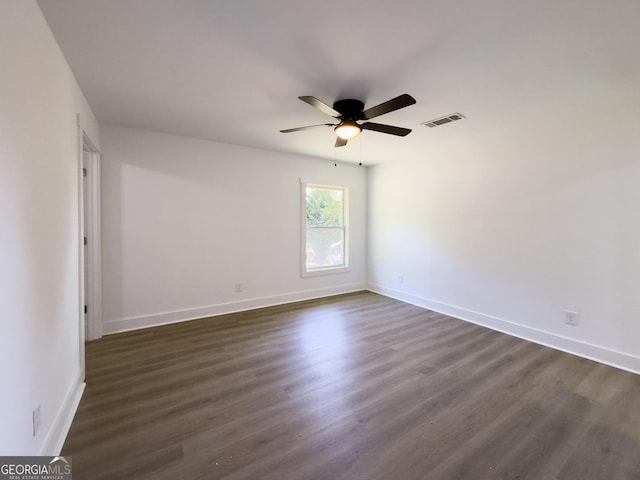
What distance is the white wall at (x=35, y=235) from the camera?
115cm

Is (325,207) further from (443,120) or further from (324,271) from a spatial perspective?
(443,120)

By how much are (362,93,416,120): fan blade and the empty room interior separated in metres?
0.03

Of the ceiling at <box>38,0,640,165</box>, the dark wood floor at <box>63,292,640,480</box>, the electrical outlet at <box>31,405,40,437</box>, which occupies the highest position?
the ceiling at <box>38,0,640,165</box>

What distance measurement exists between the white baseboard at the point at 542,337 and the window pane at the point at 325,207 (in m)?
1.94

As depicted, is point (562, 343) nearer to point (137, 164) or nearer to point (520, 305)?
point (520, 305)

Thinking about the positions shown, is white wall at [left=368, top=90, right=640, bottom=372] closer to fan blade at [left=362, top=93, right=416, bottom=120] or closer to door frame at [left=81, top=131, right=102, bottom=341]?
fan blade at [left=362, top=93, right=416, bottom=120]

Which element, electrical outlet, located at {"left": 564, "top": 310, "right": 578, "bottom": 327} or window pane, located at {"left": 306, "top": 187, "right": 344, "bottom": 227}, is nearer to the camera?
electrical outlet, located at {"left": 564, "top": 310, "right": 578, "bottom": 327}

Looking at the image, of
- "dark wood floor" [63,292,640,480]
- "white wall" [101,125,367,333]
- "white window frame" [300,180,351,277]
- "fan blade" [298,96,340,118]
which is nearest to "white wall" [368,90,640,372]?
"dark wood floor" [63,292,640,480]

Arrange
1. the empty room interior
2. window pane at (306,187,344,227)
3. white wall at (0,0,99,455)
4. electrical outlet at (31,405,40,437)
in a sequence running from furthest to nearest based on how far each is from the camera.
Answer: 1. window pane at (306,187,344,227)
2. the empty room interior
3. electrical outlet at (31,405,40,437)
4. white wall at (0,0,99,455)

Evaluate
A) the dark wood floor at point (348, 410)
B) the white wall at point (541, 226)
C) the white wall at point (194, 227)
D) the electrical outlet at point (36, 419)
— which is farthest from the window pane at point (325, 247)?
the electrical outlet at point (36, 419)

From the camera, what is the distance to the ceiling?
1.54m

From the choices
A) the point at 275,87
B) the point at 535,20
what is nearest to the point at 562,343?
the point at 535,20

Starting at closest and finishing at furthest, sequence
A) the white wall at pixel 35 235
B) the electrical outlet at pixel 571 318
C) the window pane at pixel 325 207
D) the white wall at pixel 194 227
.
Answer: the white wall at pixel 35 235 < the electrical outlet at pixel 571 318 < the white wall at pixel 194 227 < the window pane at pixel 325 207

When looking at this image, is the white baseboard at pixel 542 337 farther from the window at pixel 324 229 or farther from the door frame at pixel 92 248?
the door frame at pixel 92 248
